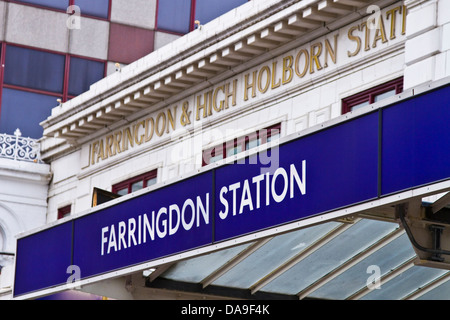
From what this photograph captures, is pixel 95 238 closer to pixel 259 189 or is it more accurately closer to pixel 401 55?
pixel 259 189

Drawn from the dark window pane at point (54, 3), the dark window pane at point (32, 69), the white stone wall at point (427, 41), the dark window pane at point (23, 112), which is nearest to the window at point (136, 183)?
the dark window pane at point (23, 112)

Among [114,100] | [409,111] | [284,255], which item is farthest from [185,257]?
[114,100]

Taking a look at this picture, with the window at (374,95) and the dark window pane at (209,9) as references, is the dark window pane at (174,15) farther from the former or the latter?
the window at (374,95)

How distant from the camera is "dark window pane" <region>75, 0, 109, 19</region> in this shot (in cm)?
3647

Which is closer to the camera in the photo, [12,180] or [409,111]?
[409,111]

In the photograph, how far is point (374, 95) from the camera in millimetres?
19422

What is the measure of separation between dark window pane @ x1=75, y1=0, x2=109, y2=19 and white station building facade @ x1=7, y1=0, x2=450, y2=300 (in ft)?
31.0

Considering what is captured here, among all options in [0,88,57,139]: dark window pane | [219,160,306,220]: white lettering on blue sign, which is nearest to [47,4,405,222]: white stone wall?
[219,160,306,220]: white lettering on blue sign

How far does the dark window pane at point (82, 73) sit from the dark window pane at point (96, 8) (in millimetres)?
Answer: 1599

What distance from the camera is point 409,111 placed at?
10.7 metres

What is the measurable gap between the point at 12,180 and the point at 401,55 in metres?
15.2

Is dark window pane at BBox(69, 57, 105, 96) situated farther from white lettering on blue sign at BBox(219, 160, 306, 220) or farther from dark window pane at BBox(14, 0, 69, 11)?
white lettering on blue sign at BBox(219, 160, 306, 220)

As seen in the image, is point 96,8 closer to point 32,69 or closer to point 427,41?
point 32,69

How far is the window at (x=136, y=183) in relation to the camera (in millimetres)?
25844
